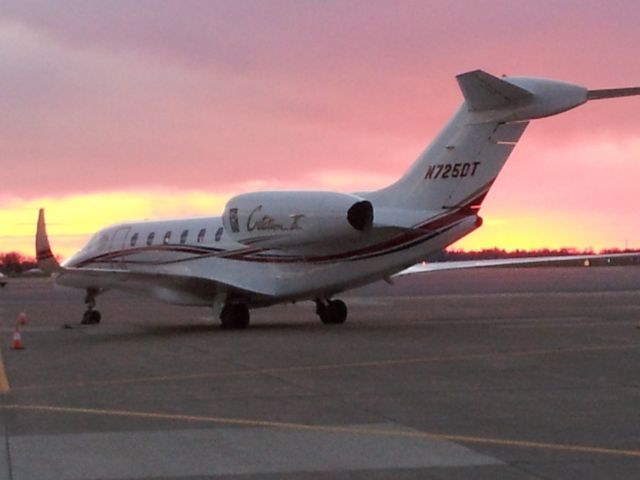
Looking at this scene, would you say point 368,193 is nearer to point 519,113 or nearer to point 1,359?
point 519,113

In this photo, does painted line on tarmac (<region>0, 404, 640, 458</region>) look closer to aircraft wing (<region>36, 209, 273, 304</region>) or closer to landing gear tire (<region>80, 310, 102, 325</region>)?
aircraft wing (<region>36, 209, 273, 304</region>)

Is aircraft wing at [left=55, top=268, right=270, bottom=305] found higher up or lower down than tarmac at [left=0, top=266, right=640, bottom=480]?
higher up

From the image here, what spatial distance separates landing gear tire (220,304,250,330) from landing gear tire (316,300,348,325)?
2379mm

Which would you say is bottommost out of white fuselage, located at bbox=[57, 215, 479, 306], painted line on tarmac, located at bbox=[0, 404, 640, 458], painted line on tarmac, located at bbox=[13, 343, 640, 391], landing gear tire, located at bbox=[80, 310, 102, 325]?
painted line on tarmac, located at bbox=[0, 404, 640, 458]

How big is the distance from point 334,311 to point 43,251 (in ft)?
27.0

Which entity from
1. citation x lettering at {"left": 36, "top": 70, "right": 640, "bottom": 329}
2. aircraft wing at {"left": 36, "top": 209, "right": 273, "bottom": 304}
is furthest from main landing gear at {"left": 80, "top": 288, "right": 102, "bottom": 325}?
citation x lettering at {"left": 36, "top": 70, "right": 640, "bottom": 329}

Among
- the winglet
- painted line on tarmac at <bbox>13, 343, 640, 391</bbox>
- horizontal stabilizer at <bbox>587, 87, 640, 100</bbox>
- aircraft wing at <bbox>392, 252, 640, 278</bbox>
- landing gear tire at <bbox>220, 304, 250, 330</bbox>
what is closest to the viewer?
painted line on tarmac at <bbox>13, 343, 640, 391</bbox>

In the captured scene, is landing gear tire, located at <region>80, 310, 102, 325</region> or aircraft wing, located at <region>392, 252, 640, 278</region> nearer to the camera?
aircraft wing, located at <region>392, 252, 640, 278</region>

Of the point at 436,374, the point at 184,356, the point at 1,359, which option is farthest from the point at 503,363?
the point at 1,359

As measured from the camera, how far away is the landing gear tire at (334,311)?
28.9 metres

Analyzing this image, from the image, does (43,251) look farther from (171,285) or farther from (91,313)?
(171,285)

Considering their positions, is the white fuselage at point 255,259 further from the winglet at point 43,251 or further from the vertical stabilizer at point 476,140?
the winglet at point 43,251

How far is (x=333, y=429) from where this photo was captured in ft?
35.7

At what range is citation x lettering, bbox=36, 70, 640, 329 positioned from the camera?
948 inches
